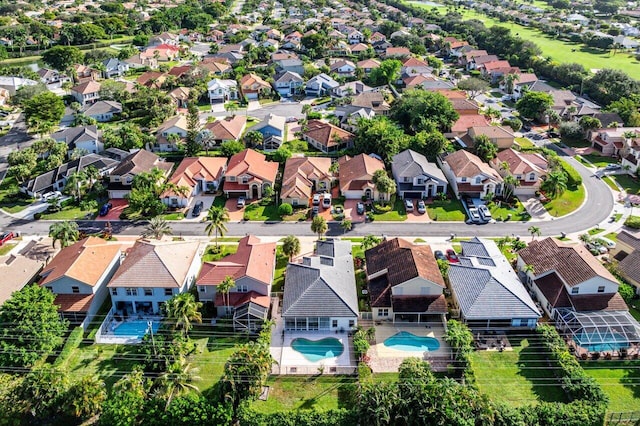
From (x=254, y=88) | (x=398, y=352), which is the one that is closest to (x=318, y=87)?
(x=254, y=88)

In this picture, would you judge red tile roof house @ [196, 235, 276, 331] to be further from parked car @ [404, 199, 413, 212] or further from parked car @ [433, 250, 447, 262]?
parked car @ [404, 199, 413, 212]

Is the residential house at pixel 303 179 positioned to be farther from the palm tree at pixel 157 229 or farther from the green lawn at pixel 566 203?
the green lawn at pixel 566 203

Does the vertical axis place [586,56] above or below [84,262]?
below

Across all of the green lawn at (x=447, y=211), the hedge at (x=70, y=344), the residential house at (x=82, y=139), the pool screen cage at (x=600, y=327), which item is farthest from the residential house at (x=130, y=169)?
the pool screen cage at (x=600, y=327)

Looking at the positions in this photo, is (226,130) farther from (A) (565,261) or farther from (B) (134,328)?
(A) (565,261)

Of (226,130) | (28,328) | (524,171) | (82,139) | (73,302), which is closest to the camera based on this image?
(28,328)

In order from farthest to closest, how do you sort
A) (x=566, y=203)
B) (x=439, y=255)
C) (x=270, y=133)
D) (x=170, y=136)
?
(x=270, y=133) < (x=170, y=136) < (x=566, y=203) < (x=439, y=255)
